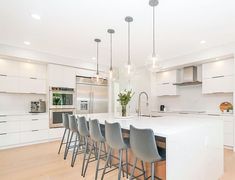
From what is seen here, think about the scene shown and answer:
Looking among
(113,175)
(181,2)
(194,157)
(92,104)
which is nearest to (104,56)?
(92,104)

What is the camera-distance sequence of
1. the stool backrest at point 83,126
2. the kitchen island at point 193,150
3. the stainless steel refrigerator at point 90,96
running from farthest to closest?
the stainless steel refrigerator at point 90,96 → the stool backrest at point 83,126 → the kitchen island at point 193,150

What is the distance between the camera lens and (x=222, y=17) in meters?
2.77

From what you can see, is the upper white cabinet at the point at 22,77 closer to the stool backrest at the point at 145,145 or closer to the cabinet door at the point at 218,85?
the stool backrest at the point at 145,145

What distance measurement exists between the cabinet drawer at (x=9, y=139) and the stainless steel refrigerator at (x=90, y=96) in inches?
75.1

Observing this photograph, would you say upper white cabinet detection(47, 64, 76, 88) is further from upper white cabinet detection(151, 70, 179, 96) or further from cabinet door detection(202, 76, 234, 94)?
cabinet door detection(202, 76, 234, 94)

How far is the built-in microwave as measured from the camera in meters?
5.03

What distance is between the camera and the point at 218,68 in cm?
451

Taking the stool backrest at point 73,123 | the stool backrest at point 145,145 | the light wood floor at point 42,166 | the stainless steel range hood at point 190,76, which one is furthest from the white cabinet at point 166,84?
the stool backrest at point 145,145

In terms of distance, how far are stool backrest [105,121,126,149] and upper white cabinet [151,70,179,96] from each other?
4.05 m

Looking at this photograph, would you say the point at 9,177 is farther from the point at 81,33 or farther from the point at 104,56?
the point at 104,56

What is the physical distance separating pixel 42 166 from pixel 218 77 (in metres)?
4.76

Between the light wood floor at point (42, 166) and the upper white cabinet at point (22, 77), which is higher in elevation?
the upper white cabinet at point (22, 77)

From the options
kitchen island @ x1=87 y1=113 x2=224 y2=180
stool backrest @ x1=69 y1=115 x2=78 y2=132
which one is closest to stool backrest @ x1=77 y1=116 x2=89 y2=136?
stool backrest @ x1=69 y1=115 x2=78 y2=132

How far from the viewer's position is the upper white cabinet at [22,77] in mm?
4385
